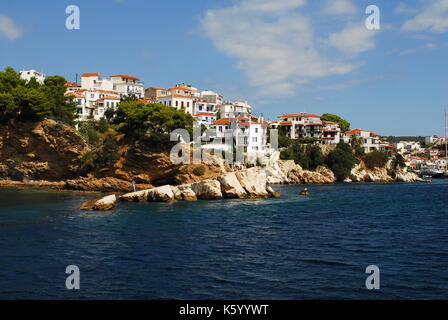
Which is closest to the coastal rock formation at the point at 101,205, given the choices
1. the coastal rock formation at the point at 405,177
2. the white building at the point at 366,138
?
the white building at the point at 366,138

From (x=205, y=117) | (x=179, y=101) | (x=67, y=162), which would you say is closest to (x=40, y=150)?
(x=67, y=162)

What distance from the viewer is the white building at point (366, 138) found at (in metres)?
113

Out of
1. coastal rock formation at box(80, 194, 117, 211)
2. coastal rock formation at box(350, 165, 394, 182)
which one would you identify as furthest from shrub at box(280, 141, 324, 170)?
coastal rock formation at box(80, 194, 117, 211)

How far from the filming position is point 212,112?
339 feet

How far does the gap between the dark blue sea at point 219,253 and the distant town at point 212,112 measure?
52.2m

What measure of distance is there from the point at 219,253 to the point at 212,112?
82.7 metres

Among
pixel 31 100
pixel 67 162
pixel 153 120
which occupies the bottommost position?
pixel 67 162

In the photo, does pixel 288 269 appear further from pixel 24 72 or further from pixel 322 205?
pixel 24 72

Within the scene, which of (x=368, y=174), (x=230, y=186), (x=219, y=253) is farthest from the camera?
(x=368, y=174)

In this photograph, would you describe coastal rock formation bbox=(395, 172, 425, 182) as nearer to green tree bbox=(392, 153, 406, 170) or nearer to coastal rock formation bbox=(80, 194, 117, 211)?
green tree bbox=(392, 153, 406, 170)

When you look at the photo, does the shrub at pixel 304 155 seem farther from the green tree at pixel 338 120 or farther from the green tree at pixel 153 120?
the green tree at pixel 153 120

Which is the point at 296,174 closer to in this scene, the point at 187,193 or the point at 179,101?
the point at 179,101

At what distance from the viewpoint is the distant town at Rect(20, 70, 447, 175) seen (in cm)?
9062

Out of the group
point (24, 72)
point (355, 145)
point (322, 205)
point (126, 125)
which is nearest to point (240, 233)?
point (322, 205)
